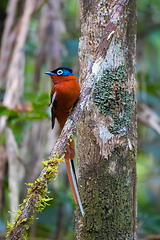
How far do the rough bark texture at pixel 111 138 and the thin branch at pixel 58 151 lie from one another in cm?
1

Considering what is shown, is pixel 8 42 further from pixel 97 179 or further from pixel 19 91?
pixel 97 179

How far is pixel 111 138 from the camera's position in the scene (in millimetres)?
1662

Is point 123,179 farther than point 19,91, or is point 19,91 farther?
point 19,91

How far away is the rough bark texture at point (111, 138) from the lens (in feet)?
5.33

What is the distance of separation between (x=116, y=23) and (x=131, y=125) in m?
0.58

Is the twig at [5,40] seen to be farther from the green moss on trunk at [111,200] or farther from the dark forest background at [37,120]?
the green moss on trunk at [111,200]

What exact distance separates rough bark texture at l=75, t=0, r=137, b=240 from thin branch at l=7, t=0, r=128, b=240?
11mm

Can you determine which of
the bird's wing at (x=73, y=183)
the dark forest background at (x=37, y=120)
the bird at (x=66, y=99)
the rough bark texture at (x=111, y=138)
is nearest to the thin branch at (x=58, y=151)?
the rough bark texture at (x=111, y=138)

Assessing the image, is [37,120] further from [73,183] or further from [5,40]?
[73,183]

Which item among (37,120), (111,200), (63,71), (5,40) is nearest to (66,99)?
(63,71)

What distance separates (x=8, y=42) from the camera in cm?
321

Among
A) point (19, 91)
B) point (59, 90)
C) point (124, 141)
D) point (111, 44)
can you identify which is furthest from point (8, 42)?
point (124, 141)

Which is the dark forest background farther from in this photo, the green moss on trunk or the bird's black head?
the green moss on trunk

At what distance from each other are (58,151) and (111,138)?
17.1 inches
